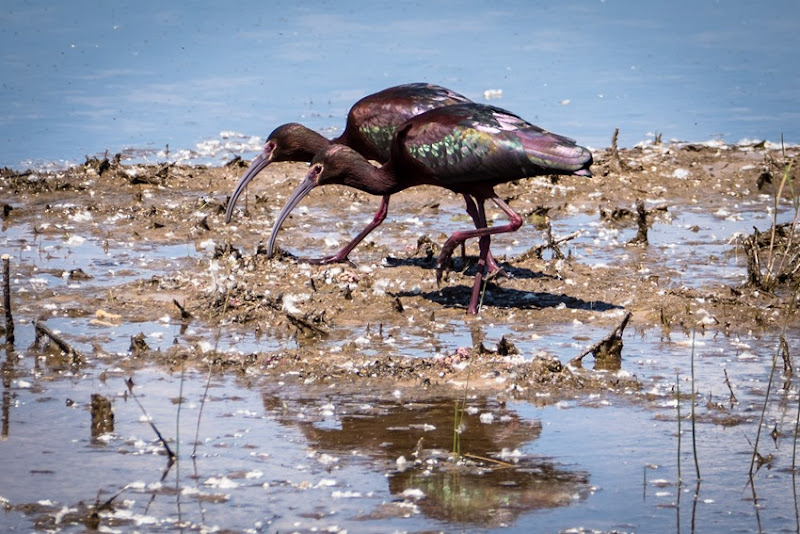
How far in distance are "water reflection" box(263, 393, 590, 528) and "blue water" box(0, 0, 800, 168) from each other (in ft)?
30.2

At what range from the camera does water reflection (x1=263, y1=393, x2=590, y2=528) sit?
601cm

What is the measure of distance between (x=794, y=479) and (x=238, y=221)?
7549mm

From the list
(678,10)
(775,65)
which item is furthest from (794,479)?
(678,10)

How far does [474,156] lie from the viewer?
9.59m

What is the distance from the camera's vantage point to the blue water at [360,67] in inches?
709

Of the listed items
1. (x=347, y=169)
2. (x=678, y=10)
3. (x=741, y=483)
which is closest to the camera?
(x=741, y=483)

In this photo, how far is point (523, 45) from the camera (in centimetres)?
2520

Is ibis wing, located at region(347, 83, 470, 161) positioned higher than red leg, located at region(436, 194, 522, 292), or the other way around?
ibis wing, located at region(347, 83, 470, 161)

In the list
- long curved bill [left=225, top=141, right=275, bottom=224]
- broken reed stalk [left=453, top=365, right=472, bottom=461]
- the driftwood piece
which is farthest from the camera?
long curved bill [left=225, top=141, right=275, bottom=224]

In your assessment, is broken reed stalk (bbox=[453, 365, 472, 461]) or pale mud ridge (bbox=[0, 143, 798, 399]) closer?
broken reed stalk (bbox=[453, 365, 472, 461])

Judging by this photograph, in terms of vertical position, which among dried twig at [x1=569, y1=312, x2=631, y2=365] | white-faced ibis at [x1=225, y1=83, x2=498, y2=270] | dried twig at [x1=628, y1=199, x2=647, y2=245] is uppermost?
white-faced ibis at [x1=225, y1=83, x2=498, y2=270]

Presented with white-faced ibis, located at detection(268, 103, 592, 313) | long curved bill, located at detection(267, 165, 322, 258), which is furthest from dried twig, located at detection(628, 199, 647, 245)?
long curved bill, located at detection(267, 165, 322, 258)

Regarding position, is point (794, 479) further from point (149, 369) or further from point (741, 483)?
point (149, 369)

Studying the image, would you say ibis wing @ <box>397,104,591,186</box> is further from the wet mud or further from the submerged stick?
the submerged stick
